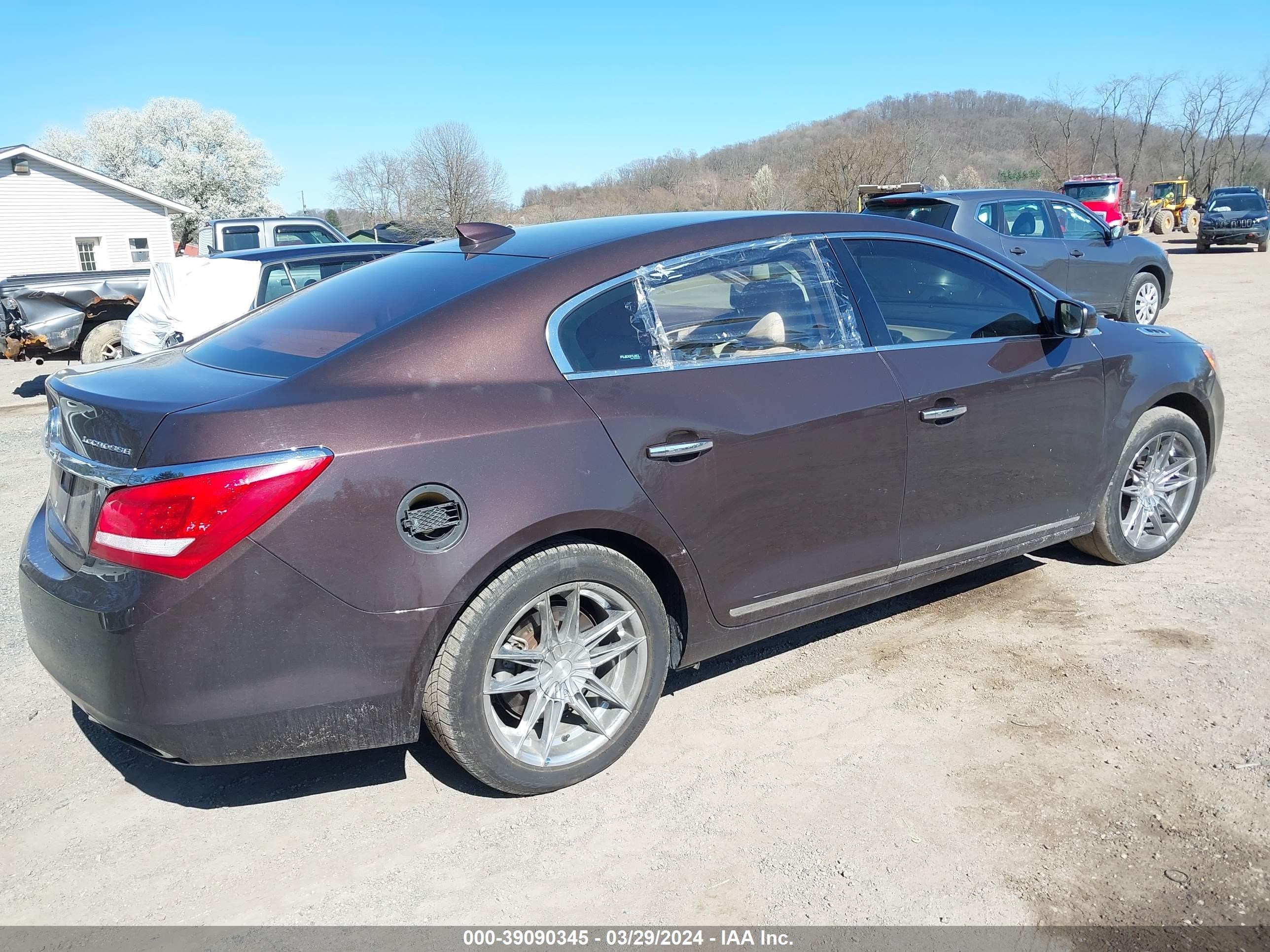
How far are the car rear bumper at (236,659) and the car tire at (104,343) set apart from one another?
1099cm

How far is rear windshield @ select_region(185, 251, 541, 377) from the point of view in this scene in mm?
3002

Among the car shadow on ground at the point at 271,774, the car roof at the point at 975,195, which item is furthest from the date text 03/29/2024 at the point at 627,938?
the car roof at the point at 975,195

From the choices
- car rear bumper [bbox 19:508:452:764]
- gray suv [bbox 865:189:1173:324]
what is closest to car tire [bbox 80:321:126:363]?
gray suv [bbox 865:189:1173:324]

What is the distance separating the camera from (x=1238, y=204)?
1185 inches

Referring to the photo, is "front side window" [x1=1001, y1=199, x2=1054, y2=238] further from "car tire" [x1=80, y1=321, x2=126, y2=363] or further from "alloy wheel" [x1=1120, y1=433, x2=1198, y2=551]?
"car tire" [x1=80, y1=321, x2=126, y2=363]

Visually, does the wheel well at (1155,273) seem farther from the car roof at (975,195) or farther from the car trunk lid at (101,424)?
the car trunk lid at (101,424)

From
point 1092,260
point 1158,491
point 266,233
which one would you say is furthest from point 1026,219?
point 266,233

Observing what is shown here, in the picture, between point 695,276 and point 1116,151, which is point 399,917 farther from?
point 1116,151

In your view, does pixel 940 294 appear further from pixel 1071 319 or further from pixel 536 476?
pixel 536 476

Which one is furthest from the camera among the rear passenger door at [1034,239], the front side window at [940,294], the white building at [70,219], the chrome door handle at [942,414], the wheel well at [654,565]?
the white building at [70,219]

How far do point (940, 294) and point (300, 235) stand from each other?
43.9ft

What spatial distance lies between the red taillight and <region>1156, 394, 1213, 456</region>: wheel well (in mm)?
3999

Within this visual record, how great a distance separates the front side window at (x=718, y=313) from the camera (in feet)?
10.2

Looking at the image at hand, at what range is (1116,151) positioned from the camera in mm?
60812
